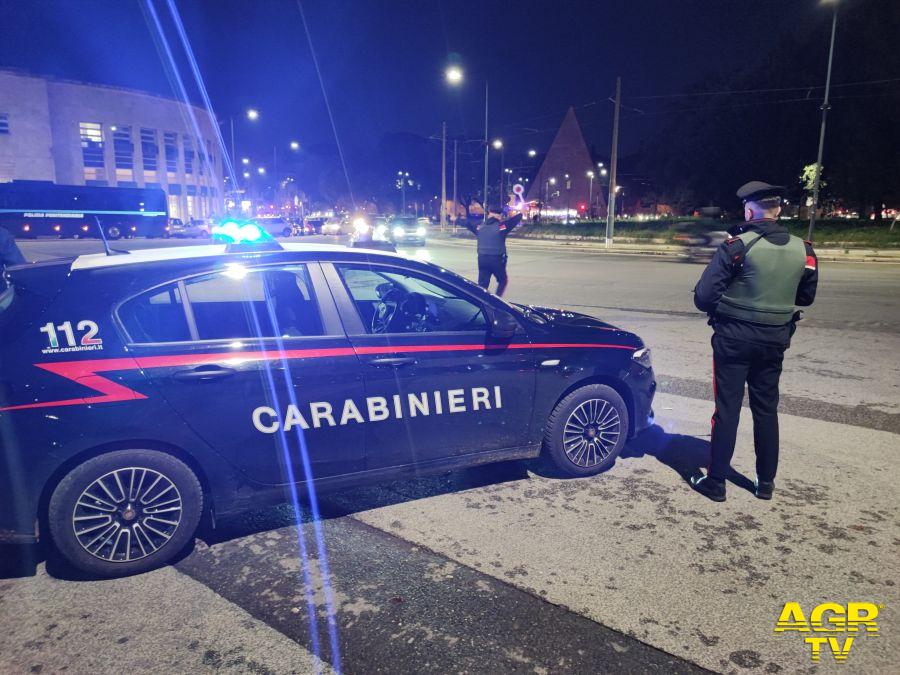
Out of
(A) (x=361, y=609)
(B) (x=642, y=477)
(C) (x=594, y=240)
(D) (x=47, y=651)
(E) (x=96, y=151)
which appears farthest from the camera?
(E) (x=96, y=151)

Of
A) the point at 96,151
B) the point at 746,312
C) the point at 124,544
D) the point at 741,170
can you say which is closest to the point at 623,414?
the point at 746,312

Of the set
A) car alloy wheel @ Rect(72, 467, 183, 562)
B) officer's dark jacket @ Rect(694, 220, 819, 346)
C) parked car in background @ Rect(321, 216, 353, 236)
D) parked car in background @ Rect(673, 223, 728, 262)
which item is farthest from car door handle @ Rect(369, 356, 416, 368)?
parked car in background @ Rect(321, 216, 353, 236)

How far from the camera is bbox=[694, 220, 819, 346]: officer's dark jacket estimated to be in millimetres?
3781

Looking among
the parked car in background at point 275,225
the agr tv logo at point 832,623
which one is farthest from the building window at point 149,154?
the agr tv logo at point 832,623

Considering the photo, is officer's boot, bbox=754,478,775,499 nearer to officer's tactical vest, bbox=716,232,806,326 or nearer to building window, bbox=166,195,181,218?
officer's tactical vest, bbox=716,232,806,326

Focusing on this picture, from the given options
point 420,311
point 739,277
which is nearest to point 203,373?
point 420,311

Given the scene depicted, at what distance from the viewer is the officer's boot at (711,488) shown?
4.08 m

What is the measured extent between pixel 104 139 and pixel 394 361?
7742 centimetres

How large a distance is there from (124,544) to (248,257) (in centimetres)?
164

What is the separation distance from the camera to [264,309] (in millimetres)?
3717

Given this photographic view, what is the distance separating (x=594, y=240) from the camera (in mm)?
40281

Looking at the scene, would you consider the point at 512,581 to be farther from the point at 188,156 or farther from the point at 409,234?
the point at 188,156

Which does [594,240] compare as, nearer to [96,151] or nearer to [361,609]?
[361,609]

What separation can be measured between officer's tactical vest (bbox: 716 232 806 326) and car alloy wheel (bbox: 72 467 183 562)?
3386 mm
